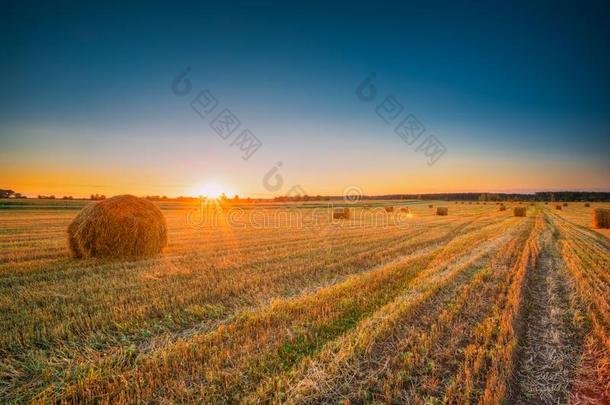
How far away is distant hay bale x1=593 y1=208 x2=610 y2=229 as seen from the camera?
768 inches

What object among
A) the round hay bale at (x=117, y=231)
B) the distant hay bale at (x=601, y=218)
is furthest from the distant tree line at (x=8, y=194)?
the distant hay bale at (x=601, y=218)

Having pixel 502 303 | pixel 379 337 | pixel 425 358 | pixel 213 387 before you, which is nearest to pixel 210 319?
pixel 213 387

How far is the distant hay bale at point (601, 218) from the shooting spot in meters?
19.5

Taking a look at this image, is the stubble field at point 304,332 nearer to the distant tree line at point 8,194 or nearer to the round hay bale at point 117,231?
the round hay bale at point 117,231

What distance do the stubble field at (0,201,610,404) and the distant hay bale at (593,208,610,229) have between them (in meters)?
15.5

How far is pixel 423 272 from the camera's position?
7938mm

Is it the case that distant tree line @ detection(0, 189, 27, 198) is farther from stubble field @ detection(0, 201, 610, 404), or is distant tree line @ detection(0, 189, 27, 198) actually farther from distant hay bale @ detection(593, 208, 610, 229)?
distant hay bale @ detection(593, 208, 610, 229)

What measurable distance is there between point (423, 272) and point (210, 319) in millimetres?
5668

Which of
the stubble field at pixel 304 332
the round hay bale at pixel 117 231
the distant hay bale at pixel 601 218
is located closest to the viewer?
the stubble field at pixel 304 332

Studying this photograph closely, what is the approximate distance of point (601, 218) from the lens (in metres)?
19.8

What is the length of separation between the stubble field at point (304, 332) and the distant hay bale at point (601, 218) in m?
15.5

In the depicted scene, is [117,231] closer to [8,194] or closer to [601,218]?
[601,218]

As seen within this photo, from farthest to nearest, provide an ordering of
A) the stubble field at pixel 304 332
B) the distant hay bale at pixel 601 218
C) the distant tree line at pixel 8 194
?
1. the distant tree line at pixel 8 194
2. the distant hay bale at pixel 601 218
3. the stubble field at pixel 304 332

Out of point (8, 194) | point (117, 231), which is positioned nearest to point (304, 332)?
point (117, 231)
